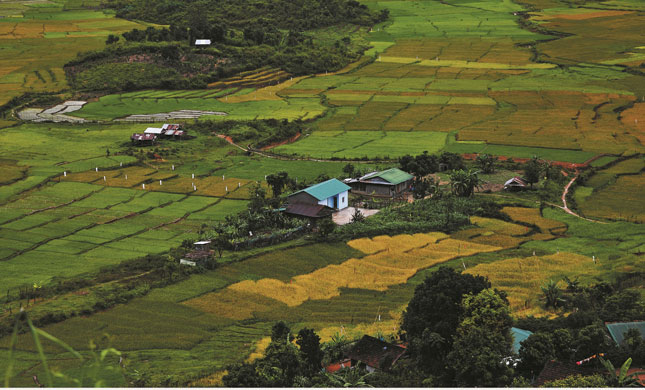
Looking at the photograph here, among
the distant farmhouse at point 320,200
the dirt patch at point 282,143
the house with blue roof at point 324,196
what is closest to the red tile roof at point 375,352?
the distant farmhouse at point 320,200

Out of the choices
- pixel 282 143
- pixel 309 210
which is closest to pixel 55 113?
pixel 282 143

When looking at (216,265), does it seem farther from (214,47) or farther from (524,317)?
(214,47)

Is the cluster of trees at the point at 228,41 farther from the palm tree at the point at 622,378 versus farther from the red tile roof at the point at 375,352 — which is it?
the palm tree at the point at 622,378

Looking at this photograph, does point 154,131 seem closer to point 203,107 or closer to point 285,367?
point 203,107

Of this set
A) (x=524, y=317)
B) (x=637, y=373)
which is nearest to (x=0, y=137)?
(x=524, y=317)

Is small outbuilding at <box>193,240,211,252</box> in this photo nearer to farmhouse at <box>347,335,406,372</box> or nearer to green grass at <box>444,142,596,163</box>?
farmhouse at <box>347,335,406,372</box>

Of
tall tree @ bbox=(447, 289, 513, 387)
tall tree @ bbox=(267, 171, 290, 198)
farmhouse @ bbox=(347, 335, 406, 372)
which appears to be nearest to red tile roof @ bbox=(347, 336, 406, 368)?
farmhouse @ bbox=(347, 335, 406, 372)
